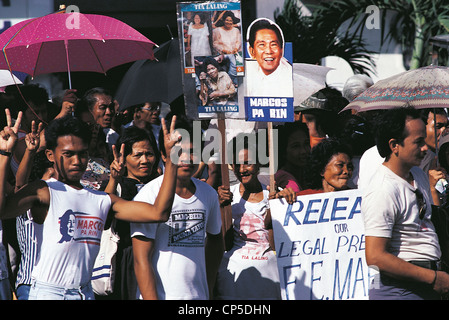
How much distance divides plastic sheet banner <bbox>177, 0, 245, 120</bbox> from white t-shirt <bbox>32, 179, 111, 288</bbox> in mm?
1610

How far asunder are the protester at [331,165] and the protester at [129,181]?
1.21m

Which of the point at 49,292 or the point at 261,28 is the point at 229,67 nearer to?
the point at 261,28

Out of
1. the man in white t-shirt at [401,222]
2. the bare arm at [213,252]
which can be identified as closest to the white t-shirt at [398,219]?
the man in white t-shirt at [401,222]

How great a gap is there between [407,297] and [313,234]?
1397 millimetres

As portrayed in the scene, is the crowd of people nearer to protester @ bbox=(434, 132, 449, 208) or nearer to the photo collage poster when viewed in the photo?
the photo collage poster

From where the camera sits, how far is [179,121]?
602 centimetres

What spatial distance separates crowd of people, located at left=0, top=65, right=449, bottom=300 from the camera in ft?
16.2

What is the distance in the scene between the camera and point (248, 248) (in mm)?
6297

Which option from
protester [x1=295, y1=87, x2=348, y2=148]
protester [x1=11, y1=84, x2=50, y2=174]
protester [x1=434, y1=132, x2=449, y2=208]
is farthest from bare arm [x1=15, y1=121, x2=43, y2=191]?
protester [x1=434, y1=132, x2=449, y2=208]

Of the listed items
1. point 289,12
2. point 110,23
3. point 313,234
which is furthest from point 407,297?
point 289,12

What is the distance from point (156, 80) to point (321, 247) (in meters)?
2.68

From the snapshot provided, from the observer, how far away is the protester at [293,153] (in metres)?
6.93

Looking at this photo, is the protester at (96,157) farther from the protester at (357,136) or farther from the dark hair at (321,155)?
the protester at (357,136)

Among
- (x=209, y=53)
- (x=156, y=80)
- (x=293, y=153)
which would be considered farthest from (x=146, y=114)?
(x=209, y=53)
